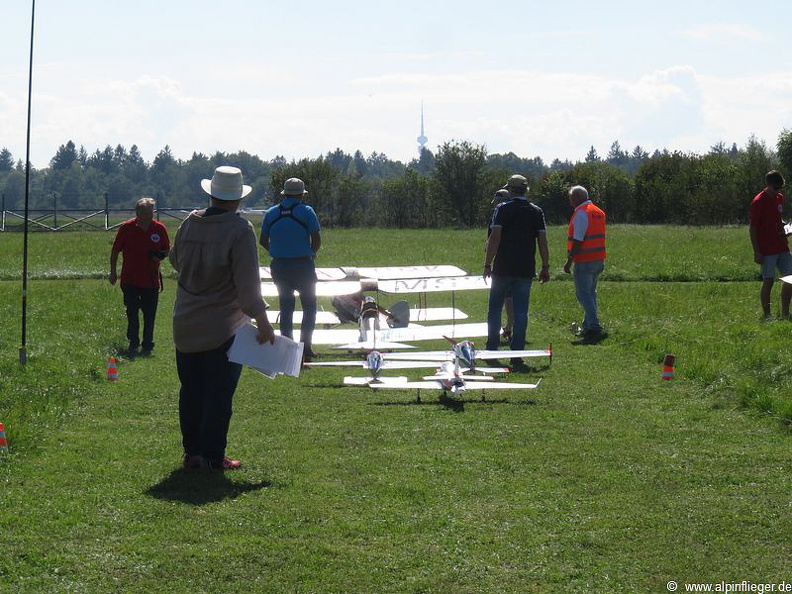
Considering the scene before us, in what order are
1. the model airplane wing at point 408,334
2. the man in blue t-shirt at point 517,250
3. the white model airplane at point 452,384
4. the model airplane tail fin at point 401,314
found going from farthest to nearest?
the model airplane tail fin at point 401,314 < the model airplane wing at point 408,334 < the man in blue t-shirt at point 517,250 < the white model airplane at point 452,384

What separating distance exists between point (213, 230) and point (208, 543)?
2.25 metres

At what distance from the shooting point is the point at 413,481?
668cm

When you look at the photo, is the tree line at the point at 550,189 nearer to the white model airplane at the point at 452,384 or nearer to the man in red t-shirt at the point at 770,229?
the man in red t-shirt at the point at 770,229

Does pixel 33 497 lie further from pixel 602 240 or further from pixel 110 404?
pixel 602 240

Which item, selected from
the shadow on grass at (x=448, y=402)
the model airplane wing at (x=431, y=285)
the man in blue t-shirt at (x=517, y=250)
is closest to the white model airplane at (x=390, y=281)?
the model airplane wing at (x=431, y=285)

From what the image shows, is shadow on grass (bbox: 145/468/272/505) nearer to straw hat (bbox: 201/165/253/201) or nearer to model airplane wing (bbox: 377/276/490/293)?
straw hat (bbox: 201/165/253/201)

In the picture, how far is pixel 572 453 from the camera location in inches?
294

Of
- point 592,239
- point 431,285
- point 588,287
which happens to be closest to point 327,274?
point 431,285

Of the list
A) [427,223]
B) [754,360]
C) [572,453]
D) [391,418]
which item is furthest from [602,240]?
[427,223]

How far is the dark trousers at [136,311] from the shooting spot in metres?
13.4

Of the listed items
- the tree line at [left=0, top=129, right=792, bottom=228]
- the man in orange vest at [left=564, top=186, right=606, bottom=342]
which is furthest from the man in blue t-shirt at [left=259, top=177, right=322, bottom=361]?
the tree line at [left=0, top=129, right=792, bottom=228]

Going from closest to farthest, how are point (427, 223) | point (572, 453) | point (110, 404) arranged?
point (572, 453), point (110, 404), point (427, 223)

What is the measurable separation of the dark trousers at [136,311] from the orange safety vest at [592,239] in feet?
18.3

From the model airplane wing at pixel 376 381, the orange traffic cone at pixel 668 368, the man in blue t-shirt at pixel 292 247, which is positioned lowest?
the model airplane wing at pixel 376 381
